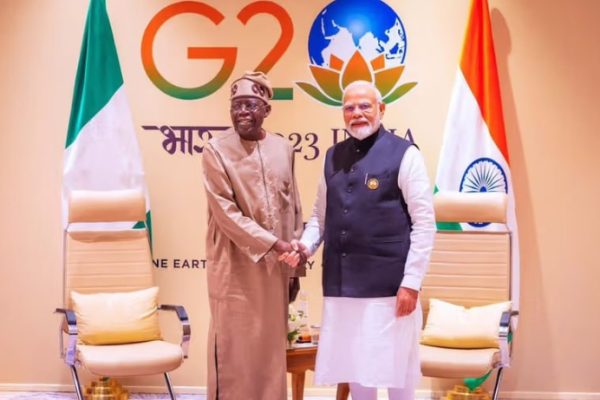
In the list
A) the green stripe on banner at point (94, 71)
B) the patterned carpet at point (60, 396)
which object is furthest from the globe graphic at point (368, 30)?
the patterned carpet at point (60, 396)

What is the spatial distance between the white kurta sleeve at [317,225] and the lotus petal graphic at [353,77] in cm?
168

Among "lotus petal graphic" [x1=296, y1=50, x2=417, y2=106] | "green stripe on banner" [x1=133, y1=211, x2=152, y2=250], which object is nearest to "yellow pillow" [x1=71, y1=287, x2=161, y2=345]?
"green stripe on banner" [x1=133, y1=211, x2=152, y2=250]

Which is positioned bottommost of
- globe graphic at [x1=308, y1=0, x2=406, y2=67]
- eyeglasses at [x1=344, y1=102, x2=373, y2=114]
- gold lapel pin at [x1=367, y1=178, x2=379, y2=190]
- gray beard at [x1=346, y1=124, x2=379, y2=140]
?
gold lapel pin at [x1=367, y1=178, x2=379, y2=190]

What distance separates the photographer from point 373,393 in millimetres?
3439

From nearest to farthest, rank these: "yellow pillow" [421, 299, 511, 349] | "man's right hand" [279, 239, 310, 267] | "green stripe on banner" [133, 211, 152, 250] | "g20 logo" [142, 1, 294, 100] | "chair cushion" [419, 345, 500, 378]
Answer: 1. "man's right hand" [279, 239, 310, 267]
2. "chair cushion" [419, 345, 500, 378]
3. "yellow pillow" [421, 299, 511, 349]
4. "green stripe on banner" [133, 211, 152, 250]
5. "g20 logo" [142, 1, 294, 100]

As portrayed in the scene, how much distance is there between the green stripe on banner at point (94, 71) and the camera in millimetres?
5117

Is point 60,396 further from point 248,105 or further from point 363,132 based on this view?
point 363,132

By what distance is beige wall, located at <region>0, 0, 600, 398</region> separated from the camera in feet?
16.8

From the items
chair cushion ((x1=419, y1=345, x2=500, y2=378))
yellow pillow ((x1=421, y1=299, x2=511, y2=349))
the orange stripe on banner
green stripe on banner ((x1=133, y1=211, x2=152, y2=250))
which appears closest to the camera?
chair cushion ((x1=419, y1=345, x2=500, y2=378))

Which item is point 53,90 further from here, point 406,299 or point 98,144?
point 406,299

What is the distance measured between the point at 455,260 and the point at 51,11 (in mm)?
3010

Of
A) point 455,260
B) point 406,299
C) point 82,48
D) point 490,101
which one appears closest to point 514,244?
point 455,260

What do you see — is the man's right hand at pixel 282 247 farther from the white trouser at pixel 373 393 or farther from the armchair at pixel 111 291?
the armchair at pixel 111 291

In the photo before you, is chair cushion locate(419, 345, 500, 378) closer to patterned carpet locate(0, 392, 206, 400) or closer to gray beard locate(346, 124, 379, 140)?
gray beard locate(346, 124, 379, 140)
